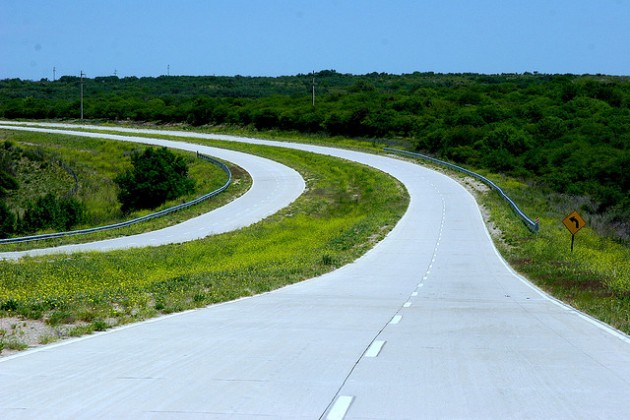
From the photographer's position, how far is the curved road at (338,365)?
23.5ft

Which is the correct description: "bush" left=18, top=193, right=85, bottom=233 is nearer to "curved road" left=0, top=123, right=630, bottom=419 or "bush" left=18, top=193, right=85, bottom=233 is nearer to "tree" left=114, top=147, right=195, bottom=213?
"tree" left=114, top=147, right=195, bottom=213

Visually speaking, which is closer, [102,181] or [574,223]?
[574,223]

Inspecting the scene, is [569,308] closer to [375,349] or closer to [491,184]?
[375,349]

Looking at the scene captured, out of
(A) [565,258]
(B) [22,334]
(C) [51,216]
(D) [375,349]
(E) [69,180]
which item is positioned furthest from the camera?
(E) [69,180]

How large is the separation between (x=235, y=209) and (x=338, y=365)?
133ft

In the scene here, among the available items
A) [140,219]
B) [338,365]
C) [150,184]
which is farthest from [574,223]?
[150,184]

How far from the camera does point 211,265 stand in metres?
29.2

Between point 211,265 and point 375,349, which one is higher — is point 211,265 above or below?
below

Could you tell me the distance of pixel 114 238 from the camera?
39531 millimetres

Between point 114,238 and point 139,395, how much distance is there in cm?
3313

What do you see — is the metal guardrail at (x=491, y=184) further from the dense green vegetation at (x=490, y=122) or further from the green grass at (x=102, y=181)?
the green grass at (x=102, y=181)

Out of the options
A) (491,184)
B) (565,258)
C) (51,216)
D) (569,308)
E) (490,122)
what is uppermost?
(490,122)

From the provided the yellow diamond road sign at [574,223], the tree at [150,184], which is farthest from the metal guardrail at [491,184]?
the tree at [150,184]

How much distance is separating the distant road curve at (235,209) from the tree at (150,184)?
601cm
